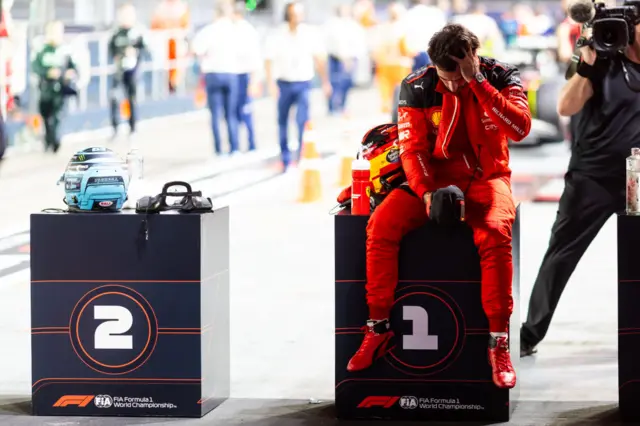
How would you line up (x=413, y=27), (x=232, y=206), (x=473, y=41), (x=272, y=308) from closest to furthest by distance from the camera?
(x=473, y=41) < (x=272, y=308) < (x=232, y=206) < (x=413, y=27)

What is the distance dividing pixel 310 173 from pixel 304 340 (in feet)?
23.5

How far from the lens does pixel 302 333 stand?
8750 millimetres

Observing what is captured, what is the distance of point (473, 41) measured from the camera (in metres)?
6.35

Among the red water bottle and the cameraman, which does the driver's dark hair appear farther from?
the cameraman

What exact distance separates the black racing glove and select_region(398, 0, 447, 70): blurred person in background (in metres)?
15.8

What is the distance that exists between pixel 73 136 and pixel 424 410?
17386mm

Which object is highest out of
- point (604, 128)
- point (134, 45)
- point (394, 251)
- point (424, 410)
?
point (134, 45)

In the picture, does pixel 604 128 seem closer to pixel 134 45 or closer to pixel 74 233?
pixel 74 233

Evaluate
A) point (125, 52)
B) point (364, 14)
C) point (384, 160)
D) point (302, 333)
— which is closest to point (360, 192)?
point (384, 160)

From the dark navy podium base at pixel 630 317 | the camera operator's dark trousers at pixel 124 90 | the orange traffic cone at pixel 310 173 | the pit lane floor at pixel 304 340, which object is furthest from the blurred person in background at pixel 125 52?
the dark navy podium base at pixel 630 317

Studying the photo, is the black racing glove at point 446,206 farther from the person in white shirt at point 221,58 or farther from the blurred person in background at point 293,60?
the person in white shirt at point 221,58

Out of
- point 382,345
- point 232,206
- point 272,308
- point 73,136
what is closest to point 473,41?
point 382,345

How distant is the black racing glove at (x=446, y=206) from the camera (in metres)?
6.26

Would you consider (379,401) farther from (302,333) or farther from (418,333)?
(302,333)
